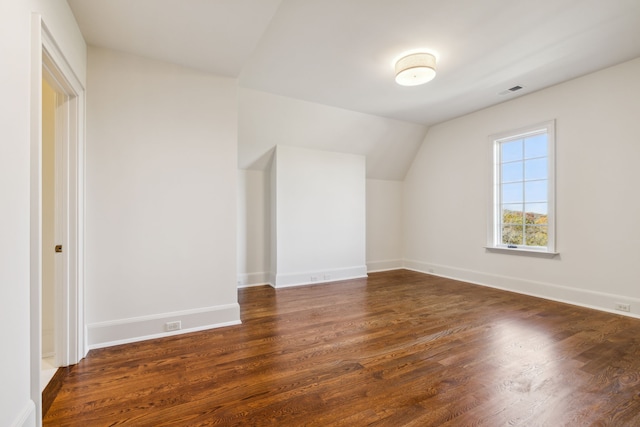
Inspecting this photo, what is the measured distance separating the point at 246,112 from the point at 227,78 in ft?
3.29

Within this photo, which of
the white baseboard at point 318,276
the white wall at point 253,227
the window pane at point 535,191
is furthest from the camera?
the white wall at point 253,227

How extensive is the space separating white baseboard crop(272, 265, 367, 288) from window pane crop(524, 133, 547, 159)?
3.15 metres

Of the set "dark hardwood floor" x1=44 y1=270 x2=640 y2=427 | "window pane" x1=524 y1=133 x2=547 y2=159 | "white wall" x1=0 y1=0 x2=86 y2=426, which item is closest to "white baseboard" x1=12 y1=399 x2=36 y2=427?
"white wall" x1=0 y1=0 x2=86 y2=426

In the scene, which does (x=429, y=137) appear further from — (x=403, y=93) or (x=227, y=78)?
(x=227, y=78)

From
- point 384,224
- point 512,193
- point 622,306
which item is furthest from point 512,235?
point 384,224

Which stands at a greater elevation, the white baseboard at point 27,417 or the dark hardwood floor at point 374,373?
the white baseboard at point 27,417

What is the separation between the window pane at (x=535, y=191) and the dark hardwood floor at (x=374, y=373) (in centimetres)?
153

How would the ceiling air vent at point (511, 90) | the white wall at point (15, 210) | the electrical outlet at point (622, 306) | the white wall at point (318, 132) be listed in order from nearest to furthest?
the white wall at point (15, 210)
the electrical outlet at point (622, 306)
the ceiling air vent at point (511, 90)
the white wall at point (318, 132)

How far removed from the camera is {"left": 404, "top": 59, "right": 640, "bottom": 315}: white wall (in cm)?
312

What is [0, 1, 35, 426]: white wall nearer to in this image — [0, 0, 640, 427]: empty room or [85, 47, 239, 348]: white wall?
[0, 0, 640, 427]: empty room

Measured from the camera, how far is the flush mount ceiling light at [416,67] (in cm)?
283

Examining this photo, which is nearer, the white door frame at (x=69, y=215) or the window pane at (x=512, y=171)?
the white door frame at (x=69, y=215)

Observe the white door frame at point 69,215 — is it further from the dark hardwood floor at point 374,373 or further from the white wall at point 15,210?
the white wall at point 15,210

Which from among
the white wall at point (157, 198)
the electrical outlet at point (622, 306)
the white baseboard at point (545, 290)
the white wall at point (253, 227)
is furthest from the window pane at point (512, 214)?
the white wall at point (157, 198)
